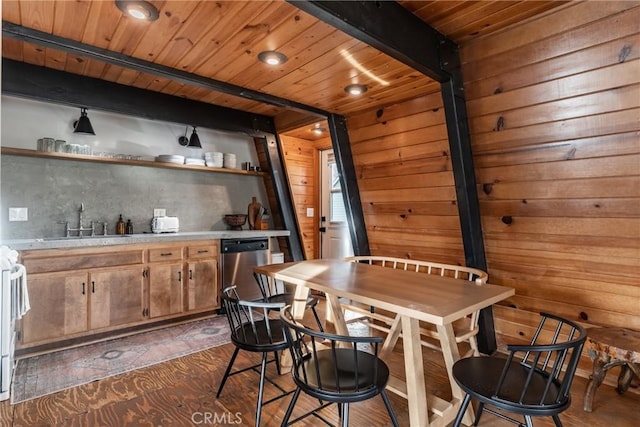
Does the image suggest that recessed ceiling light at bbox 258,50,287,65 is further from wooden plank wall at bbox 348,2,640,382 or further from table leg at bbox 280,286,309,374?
table leg at bbox 280,286,309,374

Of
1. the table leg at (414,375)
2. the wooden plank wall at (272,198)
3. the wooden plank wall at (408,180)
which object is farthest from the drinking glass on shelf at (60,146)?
the table leg at (414,375)

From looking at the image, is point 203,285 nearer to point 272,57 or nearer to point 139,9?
point 272,57

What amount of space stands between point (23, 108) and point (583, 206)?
455 cm

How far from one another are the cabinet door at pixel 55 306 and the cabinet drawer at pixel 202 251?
3.01 ft

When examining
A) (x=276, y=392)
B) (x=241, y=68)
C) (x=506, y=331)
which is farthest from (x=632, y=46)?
(x=276, y=392)

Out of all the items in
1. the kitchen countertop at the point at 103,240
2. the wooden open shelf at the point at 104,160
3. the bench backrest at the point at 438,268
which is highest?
the wooden open shelf at the point at 104,160

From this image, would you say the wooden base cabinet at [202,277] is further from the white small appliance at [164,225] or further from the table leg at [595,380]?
the table leg at [595,380]

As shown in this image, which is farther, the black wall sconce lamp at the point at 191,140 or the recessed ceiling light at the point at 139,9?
the black wall sconce lamp at the point at 191,140

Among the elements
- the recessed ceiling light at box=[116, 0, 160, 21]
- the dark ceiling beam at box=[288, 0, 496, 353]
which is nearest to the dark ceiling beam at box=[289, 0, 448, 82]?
the dark ceiling beam at box=[288, 0, 496, 353]

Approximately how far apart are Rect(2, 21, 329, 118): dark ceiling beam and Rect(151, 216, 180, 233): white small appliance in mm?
1599

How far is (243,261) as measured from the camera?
13.1ft

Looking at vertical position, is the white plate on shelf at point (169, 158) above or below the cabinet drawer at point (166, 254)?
above

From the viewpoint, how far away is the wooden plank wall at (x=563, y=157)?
77.7 inches

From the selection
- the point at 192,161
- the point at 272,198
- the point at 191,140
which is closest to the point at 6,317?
the point at 192,161
